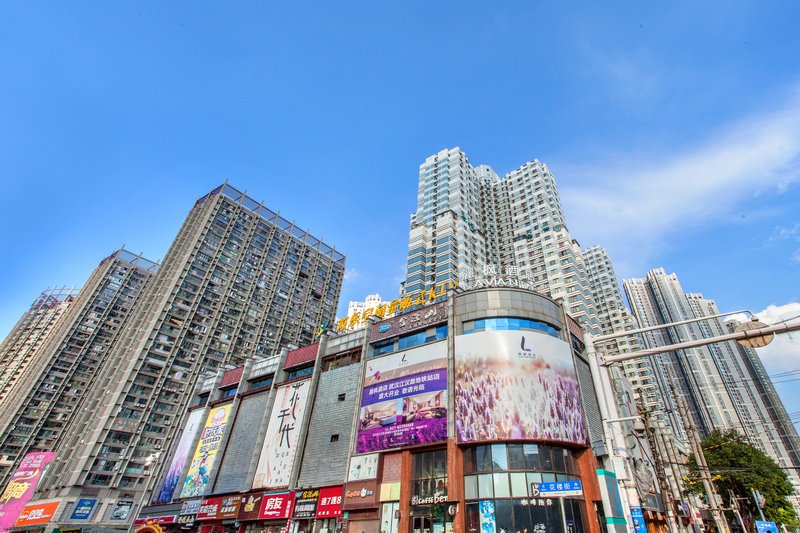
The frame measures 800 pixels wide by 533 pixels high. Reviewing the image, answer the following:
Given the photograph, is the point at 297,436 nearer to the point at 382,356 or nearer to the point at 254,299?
the point at 382,356

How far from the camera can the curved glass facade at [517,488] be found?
31.9 metres

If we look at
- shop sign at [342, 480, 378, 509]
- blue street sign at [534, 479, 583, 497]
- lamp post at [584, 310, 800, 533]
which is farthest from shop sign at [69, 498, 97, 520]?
lamp post at [584, 310, 800, 533]

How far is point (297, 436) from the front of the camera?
4703cm

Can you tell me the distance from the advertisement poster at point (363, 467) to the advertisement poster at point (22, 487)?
207ft

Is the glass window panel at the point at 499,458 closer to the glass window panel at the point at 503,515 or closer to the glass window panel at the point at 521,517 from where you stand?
the glass window panel at the point at 503,515

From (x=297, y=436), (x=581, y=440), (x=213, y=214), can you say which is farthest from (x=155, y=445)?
(x=581, y=440)

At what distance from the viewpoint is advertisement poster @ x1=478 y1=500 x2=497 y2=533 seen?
1261 inches

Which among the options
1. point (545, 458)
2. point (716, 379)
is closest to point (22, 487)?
point (545, 458)

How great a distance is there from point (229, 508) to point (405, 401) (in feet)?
79.9

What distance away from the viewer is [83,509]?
62.7m

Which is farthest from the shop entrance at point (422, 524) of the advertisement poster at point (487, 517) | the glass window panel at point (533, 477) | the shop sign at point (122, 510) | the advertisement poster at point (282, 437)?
the shop sign at point (122, 510)

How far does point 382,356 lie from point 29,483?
225ft

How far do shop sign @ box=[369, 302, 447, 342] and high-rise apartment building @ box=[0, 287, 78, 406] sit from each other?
12200cm

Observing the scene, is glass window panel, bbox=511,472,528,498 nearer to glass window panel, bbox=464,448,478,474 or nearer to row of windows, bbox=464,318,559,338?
glass window panel, bbox=464,448,478,474
